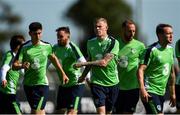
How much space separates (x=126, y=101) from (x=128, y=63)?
0.84 m

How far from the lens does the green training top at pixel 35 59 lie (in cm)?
1902

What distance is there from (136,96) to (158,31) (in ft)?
8.04

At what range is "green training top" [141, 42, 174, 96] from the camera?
1750cm

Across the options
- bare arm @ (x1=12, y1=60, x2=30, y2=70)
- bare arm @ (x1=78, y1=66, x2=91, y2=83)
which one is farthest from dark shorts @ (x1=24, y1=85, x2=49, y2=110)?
bare arm @ (x1=78, y1=66, x2=91, y2=83)

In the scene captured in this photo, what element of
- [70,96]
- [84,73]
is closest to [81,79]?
[84,73]

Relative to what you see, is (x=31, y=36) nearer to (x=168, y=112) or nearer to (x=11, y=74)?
(x=11, y=74)

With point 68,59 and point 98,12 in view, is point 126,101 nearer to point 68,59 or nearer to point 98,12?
point 68,59

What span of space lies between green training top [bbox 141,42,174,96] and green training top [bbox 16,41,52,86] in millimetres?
2618

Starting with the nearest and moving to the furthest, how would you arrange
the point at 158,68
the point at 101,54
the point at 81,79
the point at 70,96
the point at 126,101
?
the point at 158,68 → the point at 101,54 → the point at 81,79 → the point at 126,101 → the point at 70,96

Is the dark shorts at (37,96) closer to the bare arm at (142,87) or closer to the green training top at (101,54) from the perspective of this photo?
the green training top at (101,54)

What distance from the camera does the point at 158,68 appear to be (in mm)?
17625

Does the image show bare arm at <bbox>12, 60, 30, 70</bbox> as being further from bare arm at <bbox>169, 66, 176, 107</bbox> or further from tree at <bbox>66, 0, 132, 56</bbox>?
tree at <bbox>66, 0, 132, 56</bbox>

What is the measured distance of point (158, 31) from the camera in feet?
57.3

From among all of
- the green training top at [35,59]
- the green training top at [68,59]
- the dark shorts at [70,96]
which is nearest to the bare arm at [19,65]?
the green training top at [35,59]
